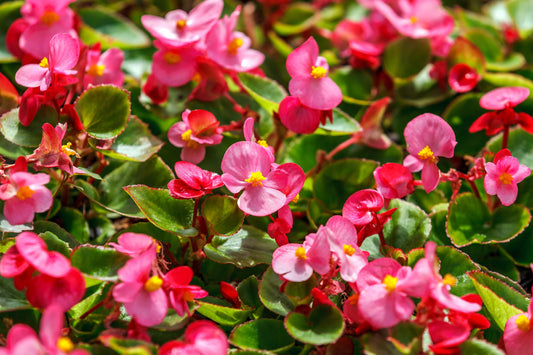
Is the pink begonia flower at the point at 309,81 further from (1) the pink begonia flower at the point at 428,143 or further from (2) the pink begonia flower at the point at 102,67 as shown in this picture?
(2) the pink begonia flower at the point at 102,67

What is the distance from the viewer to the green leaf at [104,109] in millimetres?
865

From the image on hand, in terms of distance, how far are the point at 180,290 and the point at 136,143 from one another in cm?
35

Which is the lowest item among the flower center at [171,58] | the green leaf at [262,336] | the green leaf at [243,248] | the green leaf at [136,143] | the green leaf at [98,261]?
the green leaf at [262,336]

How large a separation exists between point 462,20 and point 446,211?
0.74 m

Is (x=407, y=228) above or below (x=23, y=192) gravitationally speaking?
below

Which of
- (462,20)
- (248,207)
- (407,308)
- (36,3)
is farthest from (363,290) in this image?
(462,20)

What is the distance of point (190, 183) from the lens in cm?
75

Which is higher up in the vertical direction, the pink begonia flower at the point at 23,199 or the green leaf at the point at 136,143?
the pink begonia flower at the point at 23,199

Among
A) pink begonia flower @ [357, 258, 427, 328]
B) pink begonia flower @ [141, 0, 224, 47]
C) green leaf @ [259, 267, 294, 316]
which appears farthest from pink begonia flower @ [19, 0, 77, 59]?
pink begonia flower @ [357, 258, 427, 328]

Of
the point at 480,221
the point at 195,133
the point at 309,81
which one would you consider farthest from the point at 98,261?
the point at 480,221

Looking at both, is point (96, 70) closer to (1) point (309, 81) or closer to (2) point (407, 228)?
(1) point (309, 81)

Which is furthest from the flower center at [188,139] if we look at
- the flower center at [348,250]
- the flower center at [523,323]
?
the flower center at [523,323]

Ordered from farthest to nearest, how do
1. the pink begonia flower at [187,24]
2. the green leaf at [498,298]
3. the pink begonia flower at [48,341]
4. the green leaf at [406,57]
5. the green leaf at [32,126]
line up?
the green leaf at [406,57] < the pink begonia flower at [187,24] < the green leaf at [32,126] < the green leaf at [498,298] < the pink begonia flower at [48,341]

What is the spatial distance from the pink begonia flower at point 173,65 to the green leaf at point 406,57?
0.48 m
